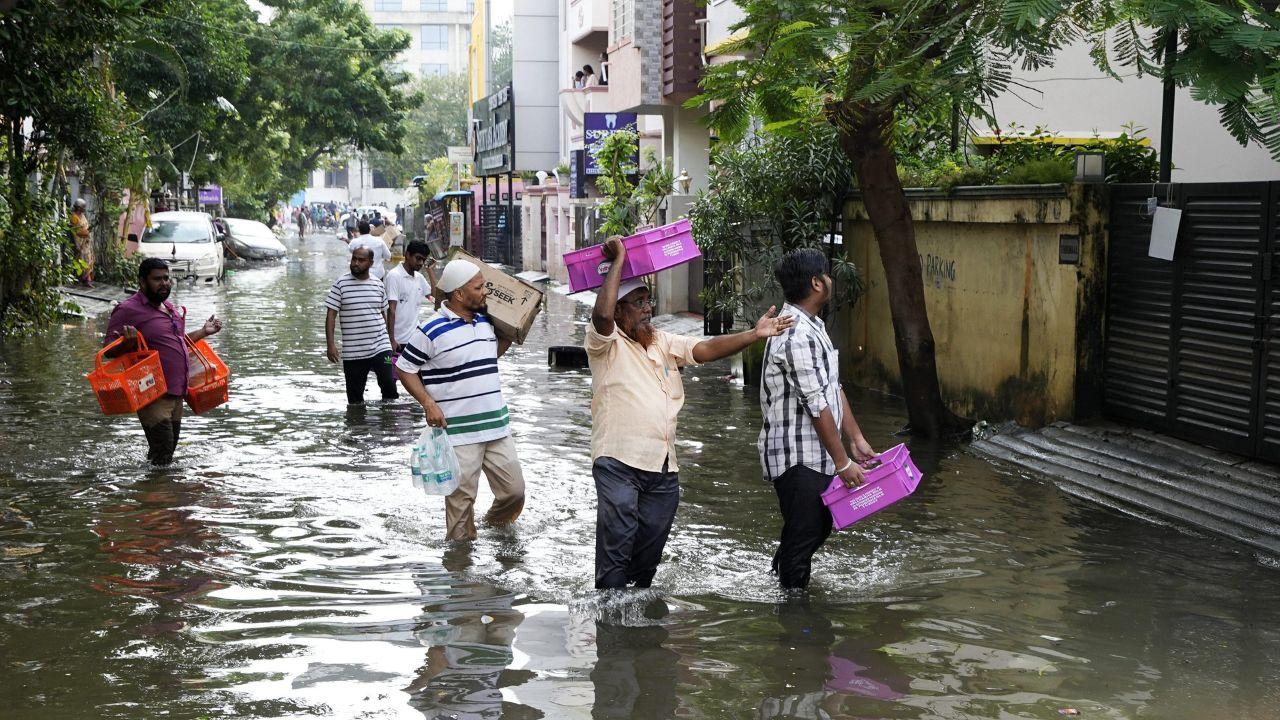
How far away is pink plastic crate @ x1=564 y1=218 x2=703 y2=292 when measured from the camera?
6.48 meters

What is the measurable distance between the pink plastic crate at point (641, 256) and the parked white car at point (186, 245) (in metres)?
26.2

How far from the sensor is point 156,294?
Result: 10039 millimetres

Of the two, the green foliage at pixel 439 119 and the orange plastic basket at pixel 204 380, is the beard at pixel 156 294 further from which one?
the green foliage at pixel 439 119

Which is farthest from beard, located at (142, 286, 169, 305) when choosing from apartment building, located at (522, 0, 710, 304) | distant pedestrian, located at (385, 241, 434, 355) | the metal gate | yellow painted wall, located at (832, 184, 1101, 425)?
apartment building, located at (522, 0, 710, 304)

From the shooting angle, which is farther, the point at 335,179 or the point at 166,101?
the point at 335,179

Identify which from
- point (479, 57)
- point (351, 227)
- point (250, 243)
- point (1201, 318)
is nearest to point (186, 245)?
point (250, 243)

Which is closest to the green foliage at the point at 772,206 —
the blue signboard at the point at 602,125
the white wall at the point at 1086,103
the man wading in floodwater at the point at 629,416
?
the white wall at the point at 1086,103

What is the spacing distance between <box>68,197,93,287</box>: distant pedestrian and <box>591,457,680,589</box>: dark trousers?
2009 cm

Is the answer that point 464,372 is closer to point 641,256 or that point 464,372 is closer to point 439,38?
point 641,256

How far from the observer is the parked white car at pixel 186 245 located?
3169cm

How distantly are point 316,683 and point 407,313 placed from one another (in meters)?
8.24

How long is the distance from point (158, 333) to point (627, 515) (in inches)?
201

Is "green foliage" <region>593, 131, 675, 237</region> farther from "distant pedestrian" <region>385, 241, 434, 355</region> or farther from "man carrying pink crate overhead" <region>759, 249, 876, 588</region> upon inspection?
"man carrying pink crate overhead" <region>759, 249, 876, 588</region>

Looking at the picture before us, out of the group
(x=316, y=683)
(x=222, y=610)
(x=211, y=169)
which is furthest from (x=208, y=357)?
(x=211, y=169)
